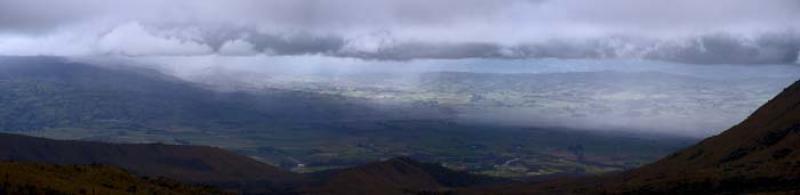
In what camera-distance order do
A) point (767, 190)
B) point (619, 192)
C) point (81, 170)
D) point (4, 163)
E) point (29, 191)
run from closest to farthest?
point (29, 191) < point (4, 163) < point (81, 170) < point (767, 190) < point (619, 192)

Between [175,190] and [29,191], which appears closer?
[29,191]

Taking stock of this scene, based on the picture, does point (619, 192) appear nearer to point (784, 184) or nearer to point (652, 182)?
point (652, 182)

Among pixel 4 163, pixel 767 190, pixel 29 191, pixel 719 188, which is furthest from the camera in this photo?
pixel 719 188

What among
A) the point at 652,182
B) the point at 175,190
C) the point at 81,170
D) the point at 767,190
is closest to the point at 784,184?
Answer: the point at 767,190

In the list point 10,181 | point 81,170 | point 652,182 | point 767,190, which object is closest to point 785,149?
point 652,182

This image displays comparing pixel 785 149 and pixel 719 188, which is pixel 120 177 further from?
pixel 785 149

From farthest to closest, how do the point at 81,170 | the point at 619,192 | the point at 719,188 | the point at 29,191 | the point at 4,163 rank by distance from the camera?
the point at 619,192
the point at 719,188
the point at 81,170
the point at 4,163
the point at 29,191

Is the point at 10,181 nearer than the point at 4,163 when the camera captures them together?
Yes

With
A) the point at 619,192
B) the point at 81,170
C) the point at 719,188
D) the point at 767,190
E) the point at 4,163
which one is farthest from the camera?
the point at 619,192

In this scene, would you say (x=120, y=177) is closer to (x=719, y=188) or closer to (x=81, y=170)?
(x=81, y=170)
